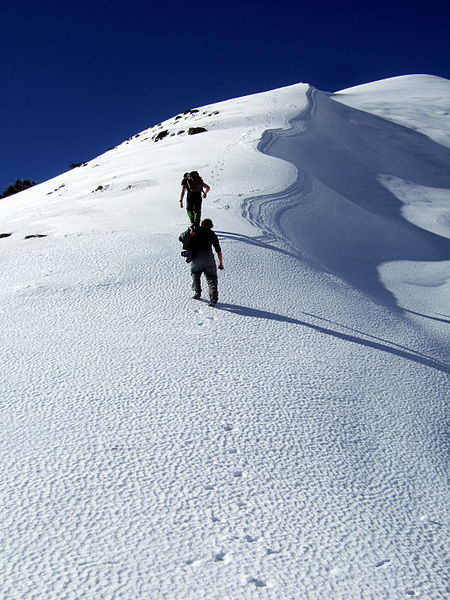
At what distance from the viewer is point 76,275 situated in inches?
368

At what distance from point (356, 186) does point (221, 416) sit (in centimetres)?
1833

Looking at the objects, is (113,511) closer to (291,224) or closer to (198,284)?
(198,284)

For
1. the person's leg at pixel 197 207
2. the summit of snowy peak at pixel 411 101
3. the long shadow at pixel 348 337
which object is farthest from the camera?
the summit of snowy peak at pixel 411 101

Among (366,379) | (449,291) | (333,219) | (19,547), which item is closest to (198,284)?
(366,379)

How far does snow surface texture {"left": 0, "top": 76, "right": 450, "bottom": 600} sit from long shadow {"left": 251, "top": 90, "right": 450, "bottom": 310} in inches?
10.3

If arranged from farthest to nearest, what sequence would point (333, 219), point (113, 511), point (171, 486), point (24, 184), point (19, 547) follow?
point (24, 184)
point (333, 219)
point (171, 486)
point (113, 511)
point (19, 547)

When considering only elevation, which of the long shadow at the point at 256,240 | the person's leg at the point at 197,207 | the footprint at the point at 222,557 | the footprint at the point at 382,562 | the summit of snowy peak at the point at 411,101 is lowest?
the footprint at the point at 382,562

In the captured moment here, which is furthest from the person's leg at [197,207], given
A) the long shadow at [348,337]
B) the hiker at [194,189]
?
the long shadow at [348,337]

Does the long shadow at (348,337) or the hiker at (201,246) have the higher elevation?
the hiker at (201,246)

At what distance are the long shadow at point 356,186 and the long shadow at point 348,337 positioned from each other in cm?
295

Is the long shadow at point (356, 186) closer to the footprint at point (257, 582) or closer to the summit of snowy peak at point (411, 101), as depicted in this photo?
the summit of snowy peak at point (411, 101)

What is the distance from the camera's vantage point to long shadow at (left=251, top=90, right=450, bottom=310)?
13492 millimetres

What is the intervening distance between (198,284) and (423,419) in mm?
4159

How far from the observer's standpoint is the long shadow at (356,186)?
44.3 feet
